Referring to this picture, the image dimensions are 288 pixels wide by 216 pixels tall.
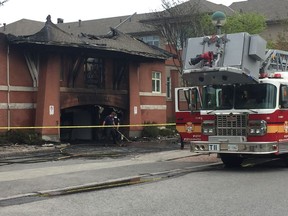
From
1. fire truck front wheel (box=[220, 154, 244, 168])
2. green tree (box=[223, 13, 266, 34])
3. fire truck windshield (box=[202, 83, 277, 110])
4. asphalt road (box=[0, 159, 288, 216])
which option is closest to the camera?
asphalt road (box=[0, 159, 288, 216])

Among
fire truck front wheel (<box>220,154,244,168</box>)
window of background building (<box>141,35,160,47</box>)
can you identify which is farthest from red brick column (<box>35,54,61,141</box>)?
window of background building (<box>141,35,160,47</box>)

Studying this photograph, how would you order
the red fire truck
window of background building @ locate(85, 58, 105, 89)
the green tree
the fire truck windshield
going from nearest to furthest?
the red fire truck < the fire truck windshield < window of background building @ locate(85, 58, 105, 89) < the green tree

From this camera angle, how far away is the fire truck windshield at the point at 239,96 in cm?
1277

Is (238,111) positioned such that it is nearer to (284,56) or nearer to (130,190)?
(284,56)

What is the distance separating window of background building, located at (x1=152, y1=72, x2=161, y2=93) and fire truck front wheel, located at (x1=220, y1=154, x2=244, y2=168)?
56.5ft

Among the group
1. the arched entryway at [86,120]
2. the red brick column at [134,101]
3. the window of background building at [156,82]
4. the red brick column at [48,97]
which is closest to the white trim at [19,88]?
the red brick column at [48,97]

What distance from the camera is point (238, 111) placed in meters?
13.0

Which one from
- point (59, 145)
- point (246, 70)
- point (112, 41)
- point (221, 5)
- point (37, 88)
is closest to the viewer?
point (246, 70)

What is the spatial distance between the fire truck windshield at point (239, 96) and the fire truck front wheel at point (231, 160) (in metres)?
1.82

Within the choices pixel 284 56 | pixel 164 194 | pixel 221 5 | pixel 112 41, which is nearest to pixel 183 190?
pixel 164 194

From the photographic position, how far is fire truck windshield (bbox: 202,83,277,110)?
41.9ft

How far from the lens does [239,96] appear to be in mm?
13203

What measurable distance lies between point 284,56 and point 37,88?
1402 cm

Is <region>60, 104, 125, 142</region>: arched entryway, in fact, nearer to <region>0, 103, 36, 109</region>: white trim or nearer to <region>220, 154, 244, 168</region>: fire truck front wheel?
<region>0, 103, 36, 109</region>: white trim
